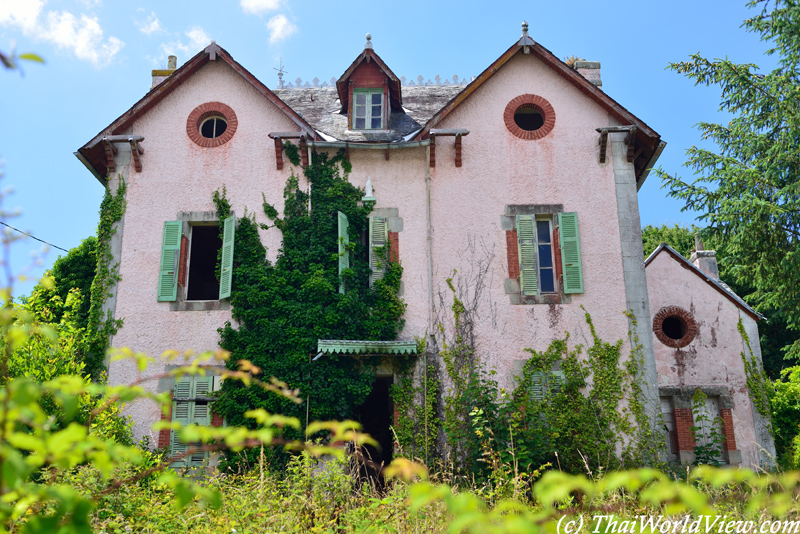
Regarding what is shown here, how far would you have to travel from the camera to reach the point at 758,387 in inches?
553

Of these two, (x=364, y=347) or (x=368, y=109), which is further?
(x=368, y=109)

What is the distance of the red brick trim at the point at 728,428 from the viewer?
45.4 feet

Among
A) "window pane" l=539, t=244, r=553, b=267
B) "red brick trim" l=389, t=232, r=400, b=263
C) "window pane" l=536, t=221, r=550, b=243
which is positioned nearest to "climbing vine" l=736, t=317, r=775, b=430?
"window pane" l=539, t=244, r=553, b=267

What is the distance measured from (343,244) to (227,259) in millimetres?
2050

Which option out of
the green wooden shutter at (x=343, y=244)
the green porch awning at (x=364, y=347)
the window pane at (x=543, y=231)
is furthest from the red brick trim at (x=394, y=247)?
the window pane at (x=543, y=231)

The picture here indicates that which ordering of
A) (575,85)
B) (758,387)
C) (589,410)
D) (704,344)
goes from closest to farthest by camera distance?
(589,410) < (575,85) < (758,387) < (704,344)

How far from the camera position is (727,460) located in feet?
45.3

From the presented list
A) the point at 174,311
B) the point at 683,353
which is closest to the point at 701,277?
the point at 683,353

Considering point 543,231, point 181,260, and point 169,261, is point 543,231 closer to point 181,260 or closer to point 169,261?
point 181,260

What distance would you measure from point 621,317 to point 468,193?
3474mm

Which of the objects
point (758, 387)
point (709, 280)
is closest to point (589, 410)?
point (758, 387)

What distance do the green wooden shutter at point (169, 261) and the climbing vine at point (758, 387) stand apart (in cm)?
1216

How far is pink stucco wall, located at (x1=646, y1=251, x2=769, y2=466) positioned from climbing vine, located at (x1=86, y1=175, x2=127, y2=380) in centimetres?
1174

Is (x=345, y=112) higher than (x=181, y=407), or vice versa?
(x=345, y=112)
